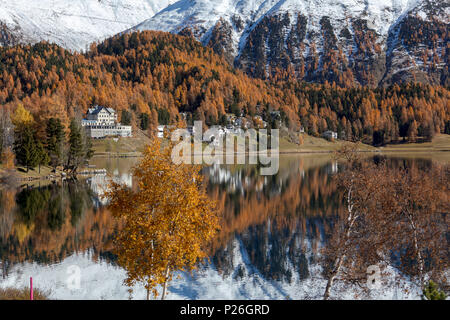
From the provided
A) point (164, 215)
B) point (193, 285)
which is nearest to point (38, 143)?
point (193, 285)

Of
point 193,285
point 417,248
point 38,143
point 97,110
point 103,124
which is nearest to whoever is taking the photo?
point 417,248

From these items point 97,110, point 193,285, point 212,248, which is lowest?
point 193,285

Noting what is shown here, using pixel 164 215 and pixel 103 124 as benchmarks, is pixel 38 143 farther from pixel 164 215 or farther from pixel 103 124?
pixel 103 124

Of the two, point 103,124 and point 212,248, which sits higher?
point 103,124

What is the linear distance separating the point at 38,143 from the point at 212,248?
61.1 metres

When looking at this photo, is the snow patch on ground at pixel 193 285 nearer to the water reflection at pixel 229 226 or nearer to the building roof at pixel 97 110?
the water reflection at pixel 229 226

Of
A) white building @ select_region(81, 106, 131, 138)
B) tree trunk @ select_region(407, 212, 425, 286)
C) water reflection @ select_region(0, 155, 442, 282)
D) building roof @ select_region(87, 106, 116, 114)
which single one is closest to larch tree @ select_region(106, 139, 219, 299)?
water reflection @ select_region(0, 155, 442, 282)

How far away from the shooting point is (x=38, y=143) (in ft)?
276

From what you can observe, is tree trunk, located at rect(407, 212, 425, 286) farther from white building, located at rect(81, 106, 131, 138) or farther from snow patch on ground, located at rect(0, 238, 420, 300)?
white building, located at rect(81, 106, 131, 138)

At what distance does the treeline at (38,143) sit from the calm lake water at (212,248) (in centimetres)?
1561

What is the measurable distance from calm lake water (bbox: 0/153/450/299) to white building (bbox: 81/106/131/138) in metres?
111

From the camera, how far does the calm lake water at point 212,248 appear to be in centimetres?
2823
